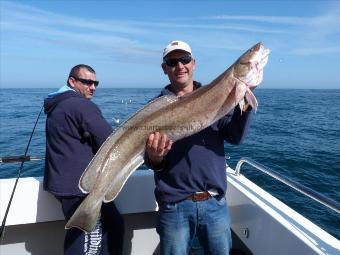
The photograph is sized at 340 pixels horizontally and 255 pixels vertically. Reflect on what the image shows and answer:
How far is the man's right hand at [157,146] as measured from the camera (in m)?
3.04

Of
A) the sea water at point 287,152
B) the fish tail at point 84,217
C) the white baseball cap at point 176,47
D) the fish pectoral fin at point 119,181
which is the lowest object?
the sea water at point 287,152

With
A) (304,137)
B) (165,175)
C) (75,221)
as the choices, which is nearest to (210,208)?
(165,175)

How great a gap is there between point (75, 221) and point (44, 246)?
2170mm

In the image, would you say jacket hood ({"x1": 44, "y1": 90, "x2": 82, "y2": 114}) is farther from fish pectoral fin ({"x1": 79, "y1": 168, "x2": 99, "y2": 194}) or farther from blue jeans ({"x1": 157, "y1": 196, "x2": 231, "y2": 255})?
blue jeans ({"x1": 157, "y1": 196, "x2": 231, "y2": 255})

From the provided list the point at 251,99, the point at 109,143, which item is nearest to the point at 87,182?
the point at 109,143

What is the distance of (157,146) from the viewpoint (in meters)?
3.05

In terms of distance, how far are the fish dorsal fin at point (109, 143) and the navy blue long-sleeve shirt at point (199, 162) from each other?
0.40 m

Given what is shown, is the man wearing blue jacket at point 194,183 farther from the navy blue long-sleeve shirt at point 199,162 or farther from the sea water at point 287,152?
the sea water at point 287,152

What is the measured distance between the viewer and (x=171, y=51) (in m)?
3.39

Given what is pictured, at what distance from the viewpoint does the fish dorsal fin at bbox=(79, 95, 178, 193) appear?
120 inches

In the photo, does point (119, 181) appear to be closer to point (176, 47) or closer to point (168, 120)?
point (168, 120)

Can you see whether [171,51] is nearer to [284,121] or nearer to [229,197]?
[229,197]

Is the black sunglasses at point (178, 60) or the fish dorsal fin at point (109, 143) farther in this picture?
the black sunglasses at point (178, 60)

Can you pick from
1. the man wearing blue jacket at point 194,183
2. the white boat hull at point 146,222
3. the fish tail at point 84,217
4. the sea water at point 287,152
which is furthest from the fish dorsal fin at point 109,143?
the sea water at point 287,152
